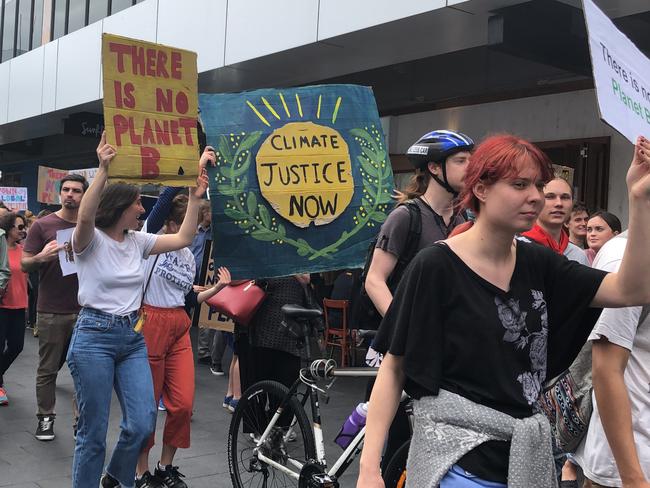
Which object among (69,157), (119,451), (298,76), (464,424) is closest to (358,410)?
(119,451)

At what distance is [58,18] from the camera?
62.8 feet

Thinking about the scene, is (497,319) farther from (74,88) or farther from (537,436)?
(74,88)

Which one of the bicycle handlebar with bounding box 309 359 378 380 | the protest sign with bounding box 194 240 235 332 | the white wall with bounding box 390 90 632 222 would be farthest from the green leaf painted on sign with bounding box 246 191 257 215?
the white wall with bounding box 390 90 632 222

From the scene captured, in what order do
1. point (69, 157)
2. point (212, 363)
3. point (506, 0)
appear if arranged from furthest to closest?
1. point (69, 157)
2. point (212, 363)
3. point (506, 0)

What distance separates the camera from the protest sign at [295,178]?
4.64 m

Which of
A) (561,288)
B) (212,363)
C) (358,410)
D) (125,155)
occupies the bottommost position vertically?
(212,363)

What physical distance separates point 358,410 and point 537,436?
6.75ft

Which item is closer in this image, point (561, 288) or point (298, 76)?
point (561, 288)

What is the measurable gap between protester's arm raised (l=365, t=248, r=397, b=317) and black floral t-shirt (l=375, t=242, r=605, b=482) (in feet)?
4.52

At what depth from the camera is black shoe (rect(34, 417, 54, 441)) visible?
6.50m

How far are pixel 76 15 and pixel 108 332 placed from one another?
15114 mm

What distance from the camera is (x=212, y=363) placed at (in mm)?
9961

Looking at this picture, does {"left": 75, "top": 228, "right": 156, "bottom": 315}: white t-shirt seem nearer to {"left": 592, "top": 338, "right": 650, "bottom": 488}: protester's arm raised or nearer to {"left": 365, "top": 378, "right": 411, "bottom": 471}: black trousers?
{"left": 365, "top": 378, "right": 411, "bottom": 471}: black trousers

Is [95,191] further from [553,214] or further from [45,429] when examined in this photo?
[45,429]
